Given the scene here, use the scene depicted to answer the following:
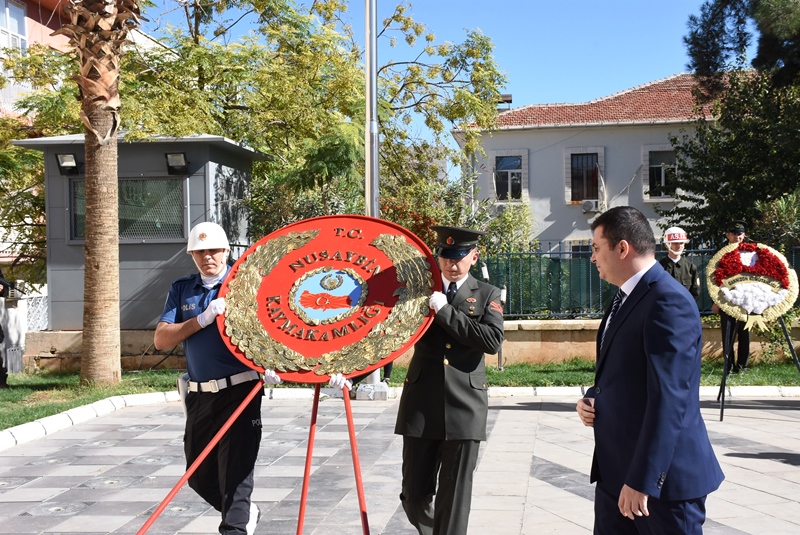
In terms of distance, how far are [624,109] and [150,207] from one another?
3038cm

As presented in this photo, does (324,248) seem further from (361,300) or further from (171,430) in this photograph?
(171,430)

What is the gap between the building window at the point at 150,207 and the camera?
51.3ft

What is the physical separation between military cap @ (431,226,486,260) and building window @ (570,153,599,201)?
1454 inches

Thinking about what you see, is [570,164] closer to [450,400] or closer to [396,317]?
[450,400]

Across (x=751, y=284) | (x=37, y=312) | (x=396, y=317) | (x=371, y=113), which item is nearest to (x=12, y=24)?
(x=37, y=312)

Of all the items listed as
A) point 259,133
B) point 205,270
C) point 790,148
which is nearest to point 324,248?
point 205,270

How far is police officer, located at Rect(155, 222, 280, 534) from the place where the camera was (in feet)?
16.9

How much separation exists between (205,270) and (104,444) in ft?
16.4

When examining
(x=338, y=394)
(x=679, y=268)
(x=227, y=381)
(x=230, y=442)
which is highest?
(x=679, y=268)

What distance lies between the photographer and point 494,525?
6.25 meters

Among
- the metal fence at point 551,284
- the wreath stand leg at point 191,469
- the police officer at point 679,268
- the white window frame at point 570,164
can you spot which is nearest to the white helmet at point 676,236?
the police officer at point 679,268

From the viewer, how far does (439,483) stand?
16.8 feet

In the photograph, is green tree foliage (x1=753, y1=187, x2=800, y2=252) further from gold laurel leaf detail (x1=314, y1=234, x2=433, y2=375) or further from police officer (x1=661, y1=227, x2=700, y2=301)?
gold laurel leaf detail (x1=314, y1=234, x2=433, y2=375)

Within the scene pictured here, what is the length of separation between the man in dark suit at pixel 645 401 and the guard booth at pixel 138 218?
12.5m
